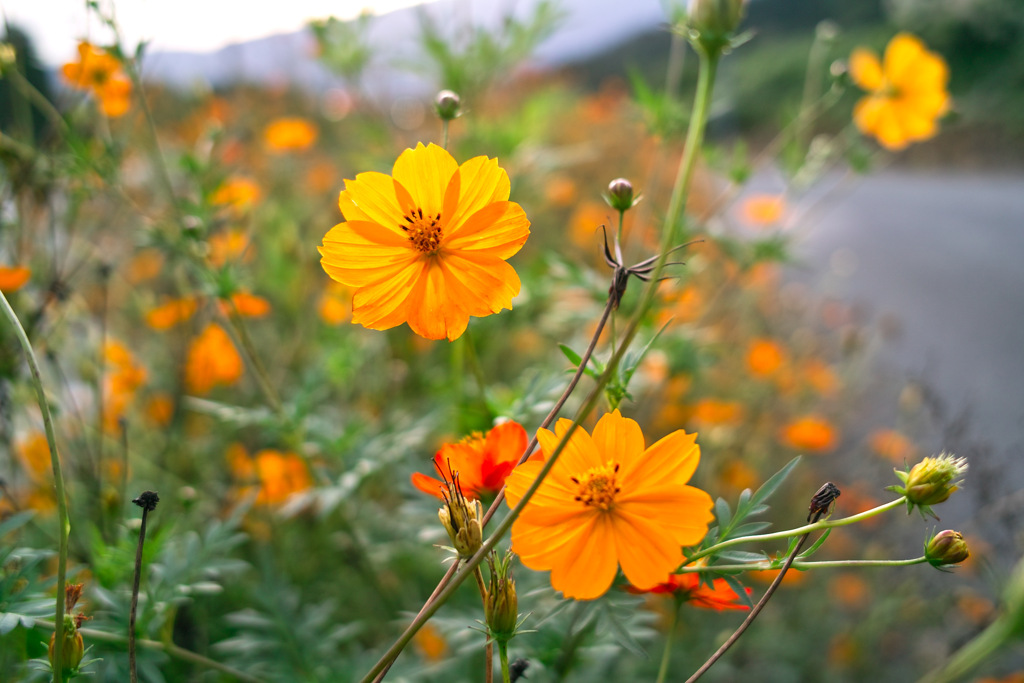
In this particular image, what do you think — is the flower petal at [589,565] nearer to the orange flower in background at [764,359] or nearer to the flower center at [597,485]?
the flower center at [597,485]

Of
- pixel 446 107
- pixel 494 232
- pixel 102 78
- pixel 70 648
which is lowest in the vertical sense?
pixel 70 648

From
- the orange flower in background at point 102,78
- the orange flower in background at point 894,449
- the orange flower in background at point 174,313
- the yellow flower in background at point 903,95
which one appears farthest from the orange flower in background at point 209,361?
the orange flower in background at point 894,449

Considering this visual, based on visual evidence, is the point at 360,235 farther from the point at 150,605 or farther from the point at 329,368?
the point at 329,368

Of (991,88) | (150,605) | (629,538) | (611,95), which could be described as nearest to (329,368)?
(150,605)

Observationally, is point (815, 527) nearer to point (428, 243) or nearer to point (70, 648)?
point (428, 243)

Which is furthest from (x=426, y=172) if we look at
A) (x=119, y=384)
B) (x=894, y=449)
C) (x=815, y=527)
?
(x=894, y=449)

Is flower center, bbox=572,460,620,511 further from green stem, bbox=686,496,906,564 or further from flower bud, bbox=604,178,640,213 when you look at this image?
flower bud, bbox=604,178,640,213

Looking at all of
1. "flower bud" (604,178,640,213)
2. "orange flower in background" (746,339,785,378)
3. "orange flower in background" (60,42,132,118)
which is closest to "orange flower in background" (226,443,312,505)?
"orange flower in background" (60,42,132,118)
